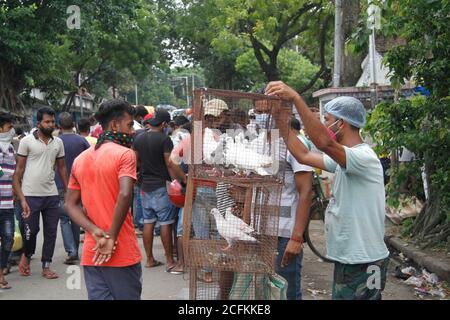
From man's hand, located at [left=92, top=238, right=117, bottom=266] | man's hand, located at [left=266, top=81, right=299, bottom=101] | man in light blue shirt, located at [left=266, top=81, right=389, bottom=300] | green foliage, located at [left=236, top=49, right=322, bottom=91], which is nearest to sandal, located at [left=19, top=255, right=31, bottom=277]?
man's hand, located at [left=92, top=238, right=117, bottom=266]

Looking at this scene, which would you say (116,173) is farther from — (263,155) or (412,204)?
(412,204)

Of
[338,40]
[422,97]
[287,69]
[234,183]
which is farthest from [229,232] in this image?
[287,69]

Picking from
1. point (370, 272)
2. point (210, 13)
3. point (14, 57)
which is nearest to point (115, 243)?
point (370, 272)

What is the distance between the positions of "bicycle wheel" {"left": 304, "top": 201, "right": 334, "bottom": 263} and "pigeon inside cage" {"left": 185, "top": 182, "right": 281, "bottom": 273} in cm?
365

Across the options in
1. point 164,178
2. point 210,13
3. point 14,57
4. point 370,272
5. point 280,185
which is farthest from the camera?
point 210,13

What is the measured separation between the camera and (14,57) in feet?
51.1

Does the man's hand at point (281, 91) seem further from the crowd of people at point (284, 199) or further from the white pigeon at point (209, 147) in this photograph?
the white pigeon at point (209, 147)

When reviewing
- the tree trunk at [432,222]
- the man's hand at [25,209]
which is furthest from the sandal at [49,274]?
the tree trunk at [432,222]

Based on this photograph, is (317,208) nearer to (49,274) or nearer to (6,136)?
(49,274)

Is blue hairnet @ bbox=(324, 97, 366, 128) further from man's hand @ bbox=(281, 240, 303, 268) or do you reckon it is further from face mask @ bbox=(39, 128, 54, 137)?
face mask @ bbox=(39, 128, 54, 137)

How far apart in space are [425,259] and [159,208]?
3054 mm

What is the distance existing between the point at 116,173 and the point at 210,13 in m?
19.6

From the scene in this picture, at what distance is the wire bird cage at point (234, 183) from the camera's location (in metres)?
3.16

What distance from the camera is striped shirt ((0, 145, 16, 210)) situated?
5.60m
